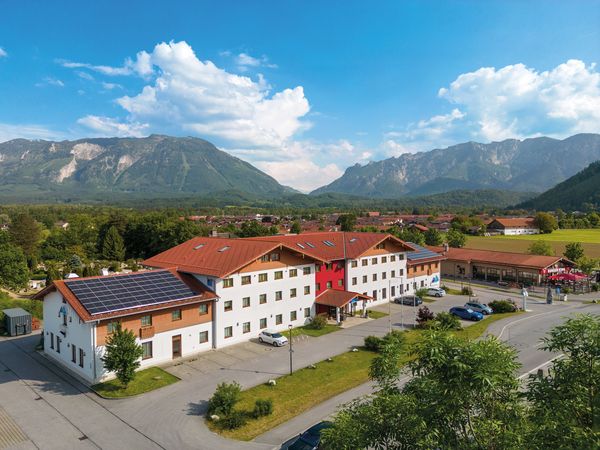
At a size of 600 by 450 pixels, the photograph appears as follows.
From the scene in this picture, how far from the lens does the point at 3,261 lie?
59.2 meters

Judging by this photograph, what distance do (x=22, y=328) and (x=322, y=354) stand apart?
101ft

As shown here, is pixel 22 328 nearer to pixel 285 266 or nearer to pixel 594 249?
pixel 285 266

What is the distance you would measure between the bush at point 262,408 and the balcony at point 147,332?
38.6 ft

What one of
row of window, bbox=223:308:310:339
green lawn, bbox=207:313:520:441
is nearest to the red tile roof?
row of window, bbox=223:308:310:339

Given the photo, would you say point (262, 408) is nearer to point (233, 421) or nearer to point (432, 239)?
point (233, 421)

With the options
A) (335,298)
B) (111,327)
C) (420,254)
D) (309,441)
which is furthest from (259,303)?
(420,254)

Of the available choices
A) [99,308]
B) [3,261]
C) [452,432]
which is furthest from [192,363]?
[3,261]

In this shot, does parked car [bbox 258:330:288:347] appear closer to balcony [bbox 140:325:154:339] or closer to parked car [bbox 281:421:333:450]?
balcony [bbox 140:325:154:339]

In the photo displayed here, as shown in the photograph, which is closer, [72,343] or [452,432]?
[452,432]

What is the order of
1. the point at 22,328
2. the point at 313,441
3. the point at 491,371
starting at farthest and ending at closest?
the point at 22,328
the point at 313,441
the point at 491,371

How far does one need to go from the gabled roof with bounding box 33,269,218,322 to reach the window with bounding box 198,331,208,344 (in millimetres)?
3097

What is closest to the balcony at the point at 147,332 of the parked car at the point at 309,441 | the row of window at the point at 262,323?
the row of window at the point at 262,323

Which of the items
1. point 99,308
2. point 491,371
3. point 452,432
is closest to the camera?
point 491,371

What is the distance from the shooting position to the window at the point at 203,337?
3456 cm
